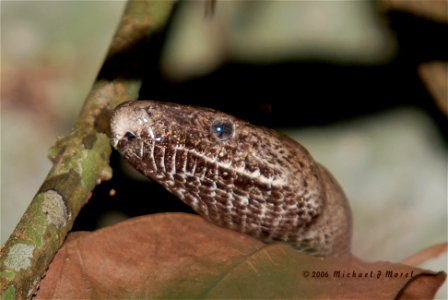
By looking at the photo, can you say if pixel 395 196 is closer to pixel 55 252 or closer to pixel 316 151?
pixel 316 151

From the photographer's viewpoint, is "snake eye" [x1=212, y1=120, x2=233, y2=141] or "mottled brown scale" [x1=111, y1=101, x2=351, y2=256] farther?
"snake eye" [x1=212, y1=120, x2=233, y2=141]

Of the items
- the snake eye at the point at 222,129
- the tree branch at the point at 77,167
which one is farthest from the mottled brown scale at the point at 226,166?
the tree branch at the point at 77,167

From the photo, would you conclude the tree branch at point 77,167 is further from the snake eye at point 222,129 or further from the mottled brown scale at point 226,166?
the snake eye at point 222,129

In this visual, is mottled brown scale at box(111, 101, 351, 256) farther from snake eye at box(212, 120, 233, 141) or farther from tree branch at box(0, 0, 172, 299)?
tree branch at box(0, 0, 172, 299)

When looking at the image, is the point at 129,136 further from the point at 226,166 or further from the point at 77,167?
the point at 226,166

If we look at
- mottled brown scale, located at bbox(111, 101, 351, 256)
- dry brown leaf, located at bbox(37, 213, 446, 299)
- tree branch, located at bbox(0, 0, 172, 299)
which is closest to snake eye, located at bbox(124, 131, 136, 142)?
mottled brown scale, located at bbox(111, 101, 351, 256)

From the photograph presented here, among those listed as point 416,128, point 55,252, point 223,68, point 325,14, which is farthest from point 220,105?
point 55,252

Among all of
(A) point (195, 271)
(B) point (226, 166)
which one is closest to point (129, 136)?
(B) point (226, 166)
